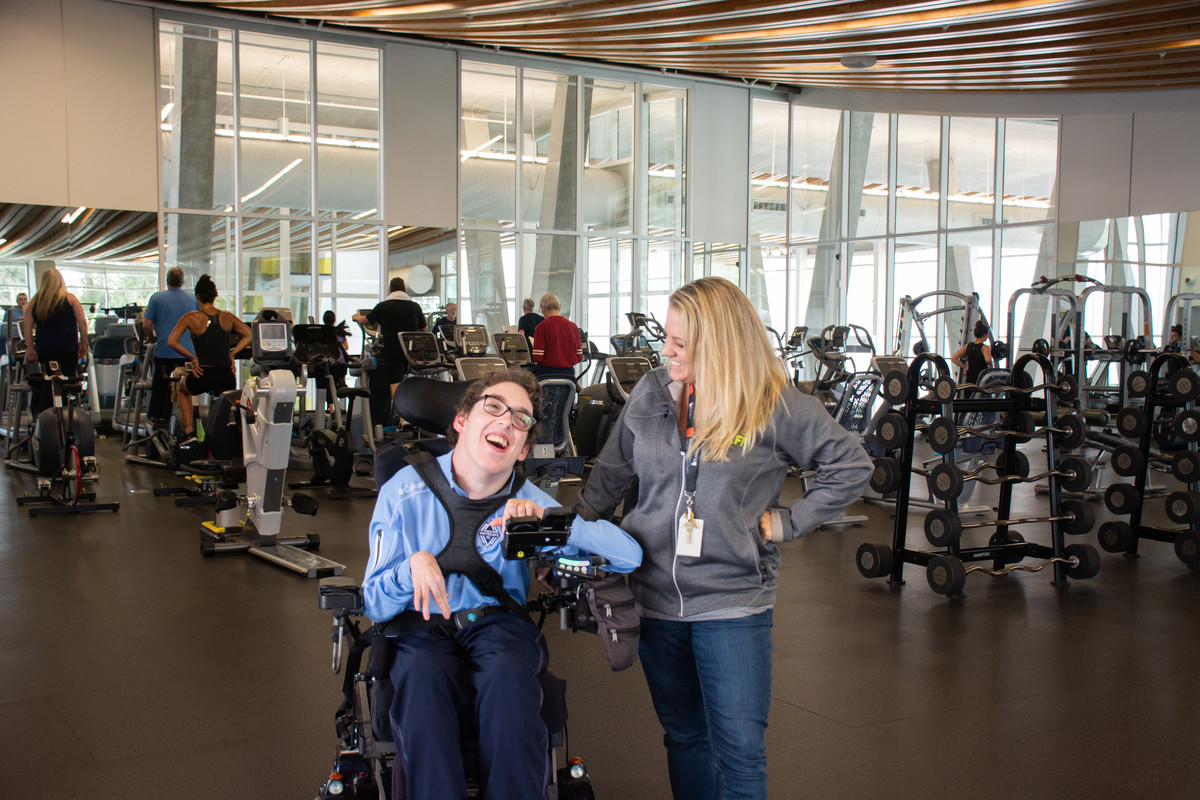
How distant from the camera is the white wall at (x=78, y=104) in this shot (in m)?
11.7

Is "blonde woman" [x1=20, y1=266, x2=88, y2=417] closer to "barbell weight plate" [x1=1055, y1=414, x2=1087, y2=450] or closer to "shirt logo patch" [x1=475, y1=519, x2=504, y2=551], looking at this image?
"shirt logo patch" [x1=475, y1=519, x2=504, y2=551]

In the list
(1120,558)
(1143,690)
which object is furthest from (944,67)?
(1143,690)

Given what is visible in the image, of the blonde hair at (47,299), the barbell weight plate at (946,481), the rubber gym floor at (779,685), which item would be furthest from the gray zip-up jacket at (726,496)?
the blonde hair at (47,299)

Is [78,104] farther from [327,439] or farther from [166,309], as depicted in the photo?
[327,439]

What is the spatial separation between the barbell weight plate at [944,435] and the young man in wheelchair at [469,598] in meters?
3.20

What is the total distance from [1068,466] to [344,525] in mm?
4224

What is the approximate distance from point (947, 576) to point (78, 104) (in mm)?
11467

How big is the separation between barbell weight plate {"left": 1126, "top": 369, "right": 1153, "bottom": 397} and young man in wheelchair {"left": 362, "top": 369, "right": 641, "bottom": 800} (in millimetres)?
4867

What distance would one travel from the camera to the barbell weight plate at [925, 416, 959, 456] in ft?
16.5

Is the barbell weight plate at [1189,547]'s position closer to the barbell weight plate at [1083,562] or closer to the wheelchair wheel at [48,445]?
the barbell weight plate at [1083,562]

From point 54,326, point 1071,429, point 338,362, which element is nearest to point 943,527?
point 1071,429

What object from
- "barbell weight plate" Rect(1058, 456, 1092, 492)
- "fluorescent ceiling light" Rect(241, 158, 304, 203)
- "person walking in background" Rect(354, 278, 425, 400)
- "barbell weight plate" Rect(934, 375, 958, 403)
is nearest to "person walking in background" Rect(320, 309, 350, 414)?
"person walking in background" Rect(354, 278, 425, 400)

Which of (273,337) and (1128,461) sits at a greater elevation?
(273,337)

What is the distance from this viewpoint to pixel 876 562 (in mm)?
5094
